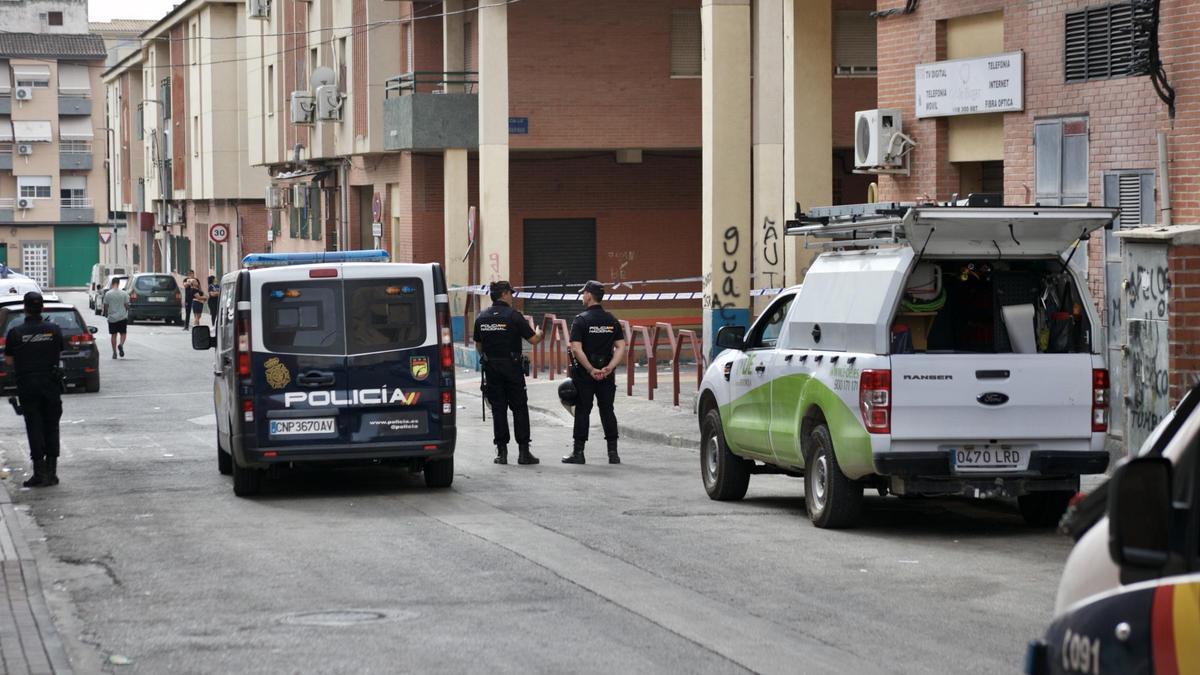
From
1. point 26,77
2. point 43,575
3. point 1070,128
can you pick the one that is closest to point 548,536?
point 43,575

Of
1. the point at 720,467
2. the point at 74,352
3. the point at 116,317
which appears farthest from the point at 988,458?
the point at 116,317

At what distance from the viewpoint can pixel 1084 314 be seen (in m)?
12.4

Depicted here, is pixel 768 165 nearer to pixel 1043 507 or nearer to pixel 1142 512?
pixel 1043 507

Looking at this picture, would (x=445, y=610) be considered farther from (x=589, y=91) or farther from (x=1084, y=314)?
(x=589, y=91)

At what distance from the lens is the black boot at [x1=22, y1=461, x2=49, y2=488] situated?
16.4 meters

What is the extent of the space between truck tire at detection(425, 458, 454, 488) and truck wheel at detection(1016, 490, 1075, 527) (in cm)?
486

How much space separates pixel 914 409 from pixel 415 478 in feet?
19.7

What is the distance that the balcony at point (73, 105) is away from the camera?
347ft

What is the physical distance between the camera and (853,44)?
115 feet

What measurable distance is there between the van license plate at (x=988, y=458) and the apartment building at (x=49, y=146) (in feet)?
323

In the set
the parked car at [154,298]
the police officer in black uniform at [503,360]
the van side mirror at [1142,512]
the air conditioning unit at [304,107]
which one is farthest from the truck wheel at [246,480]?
the parked car at [154,298]

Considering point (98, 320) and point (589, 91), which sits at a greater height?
point (589, 91)

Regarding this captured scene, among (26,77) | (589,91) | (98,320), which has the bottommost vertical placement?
(98,320)

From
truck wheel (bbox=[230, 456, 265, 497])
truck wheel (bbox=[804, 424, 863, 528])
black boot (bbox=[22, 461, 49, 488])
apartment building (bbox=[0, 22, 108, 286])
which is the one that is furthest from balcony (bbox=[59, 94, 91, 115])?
truck wheel (bbox=[804, 424, 863, 528])
